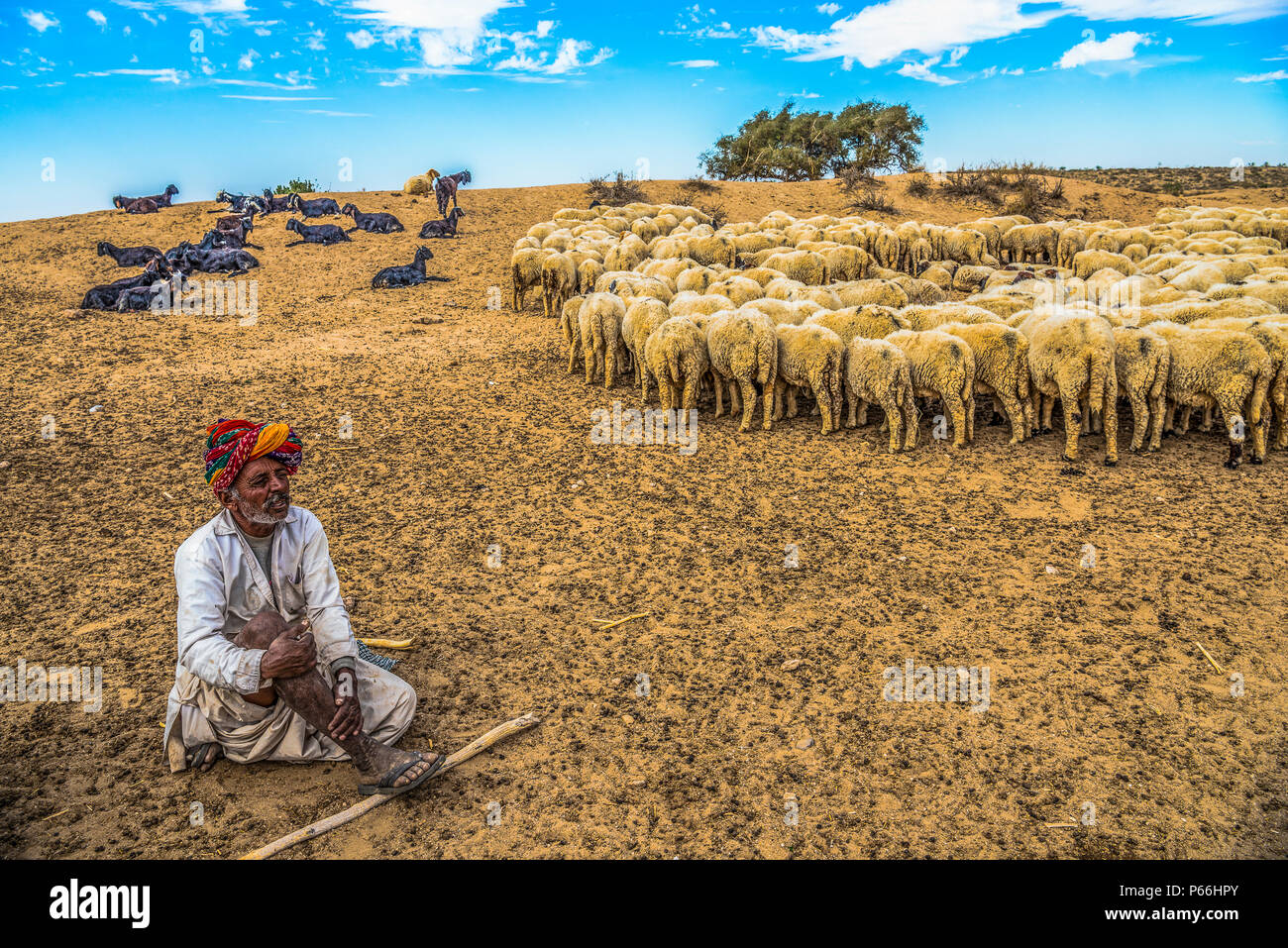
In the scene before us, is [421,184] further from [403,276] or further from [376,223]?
[403,276]

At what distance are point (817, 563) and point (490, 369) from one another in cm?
626

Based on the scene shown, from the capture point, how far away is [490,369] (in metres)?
10.4

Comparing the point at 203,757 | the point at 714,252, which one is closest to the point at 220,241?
the point at 714,252

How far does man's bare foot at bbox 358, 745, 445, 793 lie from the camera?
3477 mm

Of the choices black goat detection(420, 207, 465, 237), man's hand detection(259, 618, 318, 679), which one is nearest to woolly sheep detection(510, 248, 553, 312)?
black goat detection(420, 207, 465, 237)

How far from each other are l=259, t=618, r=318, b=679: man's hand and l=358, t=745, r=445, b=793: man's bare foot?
57 centimetres

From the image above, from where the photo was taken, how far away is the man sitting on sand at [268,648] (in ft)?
10.8

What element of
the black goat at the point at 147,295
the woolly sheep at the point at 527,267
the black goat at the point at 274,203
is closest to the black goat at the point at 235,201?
the black goat at the point at 274,203

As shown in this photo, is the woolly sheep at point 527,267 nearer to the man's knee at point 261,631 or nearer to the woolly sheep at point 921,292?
the woolly sheep at point 921,292

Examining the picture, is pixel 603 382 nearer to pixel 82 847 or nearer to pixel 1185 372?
pixel 1185 372

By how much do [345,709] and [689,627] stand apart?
2258mm

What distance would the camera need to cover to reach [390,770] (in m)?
3.48

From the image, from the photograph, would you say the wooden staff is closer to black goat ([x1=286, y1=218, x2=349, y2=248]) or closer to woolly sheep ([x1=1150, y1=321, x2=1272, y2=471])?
woolly sheep ([x1=1150, y1=321, x2=1272, y2=471])
